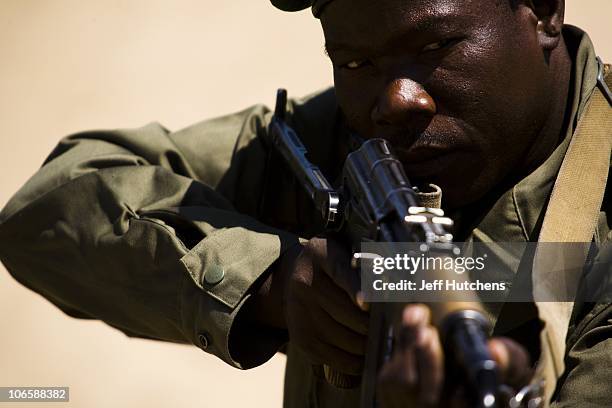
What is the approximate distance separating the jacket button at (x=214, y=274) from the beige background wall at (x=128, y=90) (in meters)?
2.82

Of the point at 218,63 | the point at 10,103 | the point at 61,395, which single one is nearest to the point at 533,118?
the point at 61,395

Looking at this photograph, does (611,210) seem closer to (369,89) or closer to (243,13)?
(369,89)

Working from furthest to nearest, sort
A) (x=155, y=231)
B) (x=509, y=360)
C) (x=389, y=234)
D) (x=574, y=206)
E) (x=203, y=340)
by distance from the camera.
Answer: (x=155, y=231) → (x=203, y=340) → (x=574, y=206) → (x=389, y=234) → (x=509, y=360)

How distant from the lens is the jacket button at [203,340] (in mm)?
3016

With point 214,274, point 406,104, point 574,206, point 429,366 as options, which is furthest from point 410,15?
point 429,366

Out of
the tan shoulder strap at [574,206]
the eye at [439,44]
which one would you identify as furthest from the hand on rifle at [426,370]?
the eye at [439,44]

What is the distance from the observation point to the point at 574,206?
2.76 m

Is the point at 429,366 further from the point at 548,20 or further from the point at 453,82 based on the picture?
the point at 548,20

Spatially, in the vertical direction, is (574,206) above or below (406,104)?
below

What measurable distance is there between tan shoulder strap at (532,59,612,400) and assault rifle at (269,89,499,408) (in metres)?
0.35

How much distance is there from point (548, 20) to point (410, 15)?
0.38m

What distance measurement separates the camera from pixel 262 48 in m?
7.43

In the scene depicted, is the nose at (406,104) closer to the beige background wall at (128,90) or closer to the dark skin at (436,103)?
the dark skin at (436,103)

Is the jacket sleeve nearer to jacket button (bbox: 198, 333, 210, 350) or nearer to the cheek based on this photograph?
jacket button (bbox: 198, 333, 210, 350)
